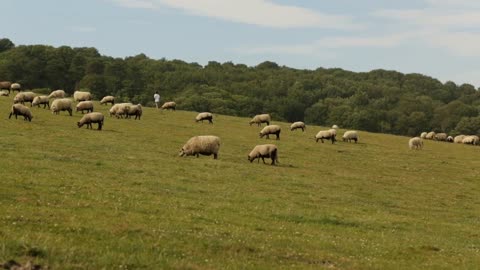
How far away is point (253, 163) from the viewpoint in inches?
1580

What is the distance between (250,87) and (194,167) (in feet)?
465

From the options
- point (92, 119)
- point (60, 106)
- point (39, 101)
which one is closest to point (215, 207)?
point (92, 119)

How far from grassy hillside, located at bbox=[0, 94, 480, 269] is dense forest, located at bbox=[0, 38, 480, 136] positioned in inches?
3362

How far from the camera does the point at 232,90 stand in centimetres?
16925

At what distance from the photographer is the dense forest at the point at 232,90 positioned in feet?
434

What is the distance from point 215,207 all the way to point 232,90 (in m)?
148

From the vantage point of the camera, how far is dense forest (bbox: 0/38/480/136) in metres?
132

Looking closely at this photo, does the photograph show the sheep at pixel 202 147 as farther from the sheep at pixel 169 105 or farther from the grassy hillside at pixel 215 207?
the sheep at pixel 169 105

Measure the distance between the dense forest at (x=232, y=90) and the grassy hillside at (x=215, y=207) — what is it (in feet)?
280

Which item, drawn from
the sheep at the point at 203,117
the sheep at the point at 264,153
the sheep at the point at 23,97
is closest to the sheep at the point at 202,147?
the sheep at the point at 264,153

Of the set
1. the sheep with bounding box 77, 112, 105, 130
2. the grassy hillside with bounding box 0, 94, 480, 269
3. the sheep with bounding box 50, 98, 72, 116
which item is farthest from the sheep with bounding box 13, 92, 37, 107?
the sheep with bounding box 77, 112, 105, 130

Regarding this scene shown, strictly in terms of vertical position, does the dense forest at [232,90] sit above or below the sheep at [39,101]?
above

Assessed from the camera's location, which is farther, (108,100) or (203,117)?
(108,100)

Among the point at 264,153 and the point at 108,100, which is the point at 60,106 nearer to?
the point at 108,100
